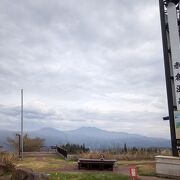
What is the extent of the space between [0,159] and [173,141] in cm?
881

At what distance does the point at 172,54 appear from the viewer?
16.7 meters

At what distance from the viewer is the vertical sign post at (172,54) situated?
16.2 m

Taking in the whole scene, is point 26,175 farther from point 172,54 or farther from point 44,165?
point 172,54

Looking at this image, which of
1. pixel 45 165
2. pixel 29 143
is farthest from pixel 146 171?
pixel 29 143

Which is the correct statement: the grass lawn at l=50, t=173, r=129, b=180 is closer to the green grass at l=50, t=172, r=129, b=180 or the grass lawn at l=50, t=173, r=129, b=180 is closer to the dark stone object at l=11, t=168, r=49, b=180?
the green grass at l=50, t=172, r=129, b=180

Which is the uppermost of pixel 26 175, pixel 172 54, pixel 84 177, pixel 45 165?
pixel 172 54

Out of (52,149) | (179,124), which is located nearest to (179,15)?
(179,124)

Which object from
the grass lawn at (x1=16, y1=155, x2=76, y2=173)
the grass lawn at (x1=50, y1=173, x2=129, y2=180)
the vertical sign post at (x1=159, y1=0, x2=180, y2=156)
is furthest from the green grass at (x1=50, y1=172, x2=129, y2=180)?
the vertical sign post at (x1=159, y1=0, x2=180, y2=156)

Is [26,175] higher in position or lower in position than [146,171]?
higher

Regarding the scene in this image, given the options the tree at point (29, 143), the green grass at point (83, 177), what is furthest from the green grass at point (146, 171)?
the tree at point (29, 143)

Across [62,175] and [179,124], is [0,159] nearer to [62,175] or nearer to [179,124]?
[62,175]

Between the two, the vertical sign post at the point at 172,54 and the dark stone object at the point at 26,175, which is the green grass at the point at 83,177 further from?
the vertical sign post at the point at 172,54

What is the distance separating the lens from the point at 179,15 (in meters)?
17.2

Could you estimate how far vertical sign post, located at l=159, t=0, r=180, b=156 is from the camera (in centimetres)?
1617
